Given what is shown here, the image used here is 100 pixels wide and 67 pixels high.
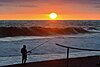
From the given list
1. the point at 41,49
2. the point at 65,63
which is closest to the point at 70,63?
the point at 65,63

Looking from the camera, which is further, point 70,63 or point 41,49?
point 41,49

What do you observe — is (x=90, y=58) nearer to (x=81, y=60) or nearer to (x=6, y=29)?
(x=81, y=60)

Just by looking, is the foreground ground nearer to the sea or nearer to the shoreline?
the shoreline

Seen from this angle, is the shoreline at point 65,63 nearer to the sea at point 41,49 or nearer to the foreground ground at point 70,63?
the foreground ground at point 70,63

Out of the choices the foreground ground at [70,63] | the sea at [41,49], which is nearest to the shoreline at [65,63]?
the foreground ground at [70,63]

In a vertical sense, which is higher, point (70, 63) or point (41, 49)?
point (41, 49)

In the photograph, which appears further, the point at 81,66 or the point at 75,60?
the point at 75,60

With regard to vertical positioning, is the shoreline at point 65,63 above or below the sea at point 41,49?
below

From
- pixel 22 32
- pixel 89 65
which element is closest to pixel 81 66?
pixel 89 65

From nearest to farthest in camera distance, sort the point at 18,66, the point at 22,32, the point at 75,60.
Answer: the point at 18,66
the point at 75,60
the point at 22,32

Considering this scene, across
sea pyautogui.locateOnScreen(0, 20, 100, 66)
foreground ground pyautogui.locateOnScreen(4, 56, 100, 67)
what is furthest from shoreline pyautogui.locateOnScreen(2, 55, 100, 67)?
sea pyautogui.locateOnScreen(0, 20, 100, 66)

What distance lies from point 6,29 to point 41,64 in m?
55.3

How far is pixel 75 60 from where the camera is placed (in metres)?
17.8

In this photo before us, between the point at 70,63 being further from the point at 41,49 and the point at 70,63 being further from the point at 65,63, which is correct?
the point at 41,49
